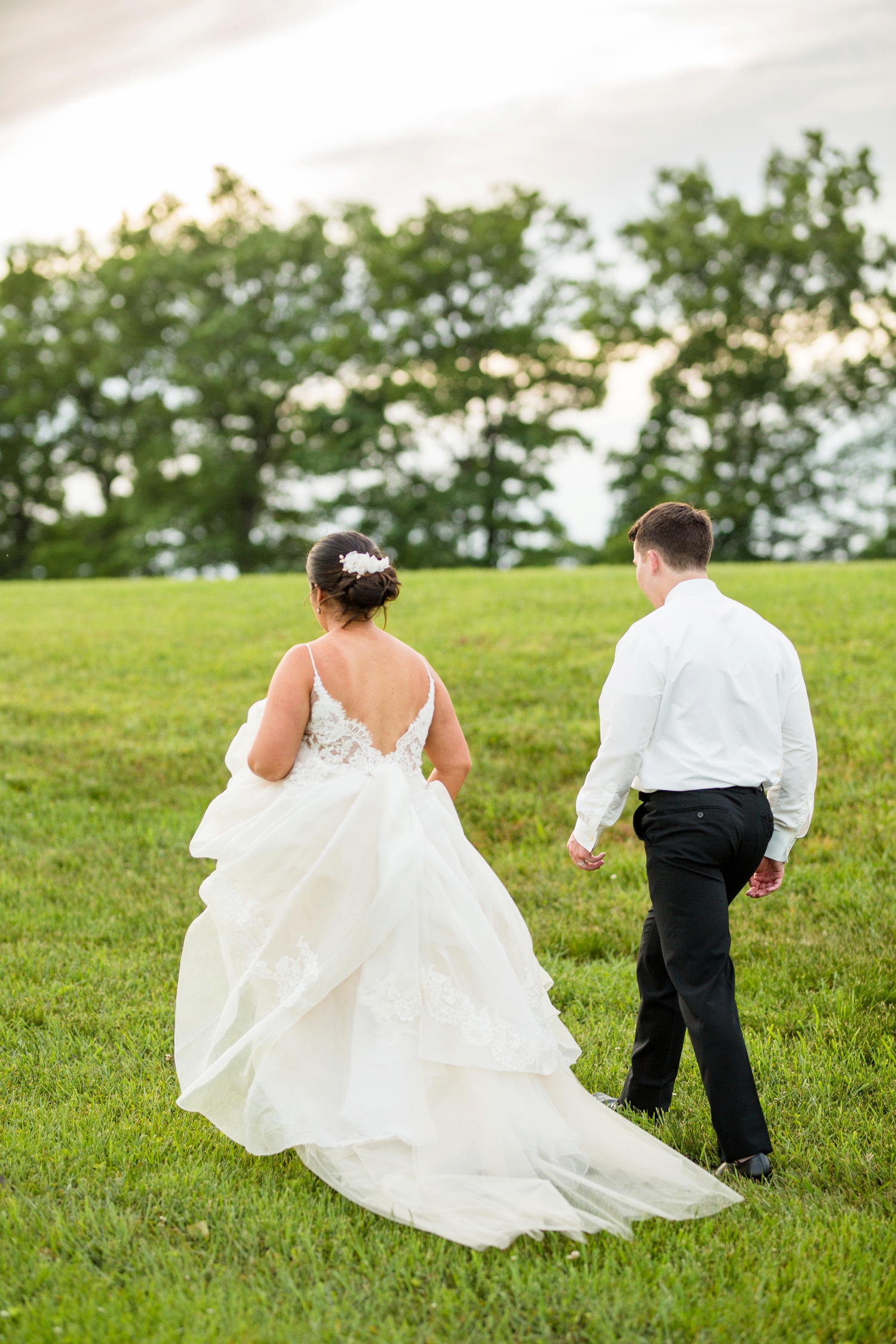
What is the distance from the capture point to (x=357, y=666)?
4.45 metres

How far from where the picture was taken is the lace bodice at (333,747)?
439cm

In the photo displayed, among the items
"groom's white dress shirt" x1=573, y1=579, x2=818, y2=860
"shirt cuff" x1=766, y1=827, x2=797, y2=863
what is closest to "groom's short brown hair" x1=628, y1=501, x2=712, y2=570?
"groom's white dress shirt" x1=573, y1=579, x2=818, y2=860

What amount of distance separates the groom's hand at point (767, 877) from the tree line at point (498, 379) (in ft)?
102

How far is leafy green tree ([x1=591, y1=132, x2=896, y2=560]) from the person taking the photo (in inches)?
1452

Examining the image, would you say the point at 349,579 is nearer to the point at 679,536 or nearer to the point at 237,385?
the point at 679,536

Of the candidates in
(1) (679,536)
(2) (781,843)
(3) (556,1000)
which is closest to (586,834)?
(2) (781,843)

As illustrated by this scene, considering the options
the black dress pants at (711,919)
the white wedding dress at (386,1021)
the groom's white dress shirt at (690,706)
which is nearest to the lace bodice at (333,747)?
the white wedding dress at (386,1021)

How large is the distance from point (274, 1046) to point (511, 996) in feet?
3.08

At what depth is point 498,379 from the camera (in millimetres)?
36500

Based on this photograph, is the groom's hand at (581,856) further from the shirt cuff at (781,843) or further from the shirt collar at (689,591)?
the shirt collar at (689,591)

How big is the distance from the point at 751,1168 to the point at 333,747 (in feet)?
7.67

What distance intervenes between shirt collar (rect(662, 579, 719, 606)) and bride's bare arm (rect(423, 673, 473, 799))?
3.39ft

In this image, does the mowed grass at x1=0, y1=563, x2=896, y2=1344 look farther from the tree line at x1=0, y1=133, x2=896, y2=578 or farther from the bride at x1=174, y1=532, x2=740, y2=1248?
the tree line at x1=0, y1=133, x2=896, y2=578

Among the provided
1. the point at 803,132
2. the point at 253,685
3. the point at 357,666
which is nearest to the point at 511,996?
the point at 357,666
